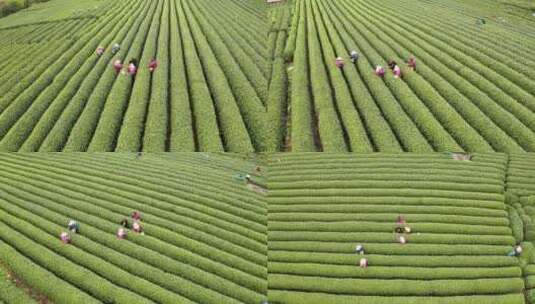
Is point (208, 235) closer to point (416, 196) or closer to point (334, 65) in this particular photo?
point (416, 196)

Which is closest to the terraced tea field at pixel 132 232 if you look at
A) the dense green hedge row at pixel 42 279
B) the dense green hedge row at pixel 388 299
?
the dense green hedge row at pixel 42 279

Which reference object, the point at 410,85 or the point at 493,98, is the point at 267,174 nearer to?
the point at 410,85

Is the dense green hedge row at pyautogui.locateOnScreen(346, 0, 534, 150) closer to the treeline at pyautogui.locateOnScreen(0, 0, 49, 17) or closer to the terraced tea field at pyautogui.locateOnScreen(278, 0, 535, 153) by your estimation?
the terraced tea field at pyautogui.locateOnScreen(278, 0, 535, 153)

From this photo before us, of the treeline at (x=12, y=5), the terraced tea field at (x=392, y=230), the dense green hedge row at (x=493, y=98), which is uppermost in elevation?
the treeline at (x=12, y=5)

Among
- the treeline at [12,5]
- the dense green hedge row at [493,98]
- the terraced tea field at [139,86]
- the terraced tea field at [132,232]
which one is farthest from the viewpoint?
the treeline at [12,5]

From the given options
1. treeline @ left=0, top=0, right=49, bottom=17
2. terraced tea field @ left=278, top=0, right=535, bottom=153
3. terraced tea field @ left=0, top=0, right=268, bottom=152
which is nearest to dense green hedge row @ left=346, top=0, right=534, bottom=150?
terraced tea field @ left=278, top=0, right=535, bottom=153

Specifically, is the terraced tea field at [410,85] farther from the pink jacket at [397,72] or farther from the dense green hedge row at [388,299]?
the dense green hedge row at [388,299]

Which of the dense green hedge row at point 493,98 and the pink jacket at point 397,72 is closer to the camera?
the dense green hedge row at point 493,98
